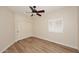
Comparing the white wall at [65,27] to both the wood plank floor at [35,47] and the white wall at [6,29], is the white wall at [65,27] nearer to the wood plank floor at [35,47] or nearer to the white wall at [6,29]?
the wood plank floor at [35,47]

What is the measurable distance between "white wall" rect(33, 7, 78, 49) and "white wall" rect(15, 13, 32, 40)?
0.12m

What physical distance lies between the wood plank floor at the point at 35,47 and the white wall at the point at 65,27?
9 cm

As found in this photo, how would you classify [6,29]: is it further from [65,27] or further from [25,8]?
[65,27]

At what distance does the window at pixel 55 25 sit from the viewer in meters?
1.83

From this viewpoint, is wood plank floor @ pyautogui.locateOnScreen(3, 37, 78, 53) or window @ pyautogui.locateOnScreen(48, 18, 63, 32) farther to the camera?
window @ pyautogui.locateOnScreen(48, 18, 63, 32)

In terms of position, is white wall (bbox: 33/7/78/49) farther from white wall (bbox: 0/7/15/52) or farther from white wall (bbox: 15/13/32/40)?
white wall (bbox: 0/7/15/52)

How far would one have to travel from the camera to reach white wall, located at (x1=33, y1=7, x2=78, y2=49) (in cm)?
175

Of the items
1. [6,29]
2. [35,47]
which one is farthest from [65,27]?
[6,29]

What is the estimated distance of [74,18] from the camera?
1.74 meters

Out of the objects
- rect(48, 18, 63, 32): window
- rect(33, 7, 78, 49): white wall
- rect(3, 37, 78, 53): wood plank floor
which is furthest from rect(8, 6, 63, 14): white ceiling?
rect(3, 37, 78, 53): wood plank floor

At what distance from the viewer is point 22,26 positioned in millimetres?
1869

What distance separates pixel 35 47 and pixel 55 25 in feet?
1.90
